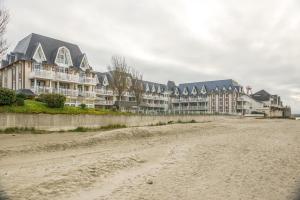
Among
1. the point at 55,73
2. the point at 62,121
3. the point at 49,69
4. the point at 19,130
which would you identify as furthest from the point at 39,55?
the point at 19,130

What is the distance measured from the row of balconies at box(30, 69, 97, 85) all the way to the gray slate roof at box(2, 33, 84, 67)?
7.07 ft

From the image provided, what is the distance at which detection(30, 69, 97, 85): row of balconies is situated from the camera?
4428 cm

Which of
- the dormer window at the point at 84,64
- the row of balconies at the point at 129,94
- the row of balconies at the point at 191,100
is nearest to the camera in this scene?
the dormer window at the point at 84,64

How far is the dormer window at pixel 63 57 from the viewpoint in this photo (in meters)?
48.5

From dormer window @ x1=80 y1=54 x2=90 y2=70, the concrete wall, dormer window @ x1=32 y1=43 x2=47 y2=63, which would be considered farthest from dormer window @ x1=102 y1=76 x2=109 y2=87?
the concrete wall

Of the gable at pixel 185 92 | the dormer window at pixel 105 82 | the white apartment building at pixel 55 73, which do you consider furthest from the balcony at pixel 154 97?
the dormer window at pixel 105 82

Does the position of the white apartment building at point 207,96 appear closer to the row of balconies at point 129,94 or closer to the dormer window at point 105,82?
the row of balconies at point 129,94

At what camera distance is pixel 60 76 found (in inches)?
1881

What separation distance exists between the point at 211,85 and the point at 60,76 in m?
70.6

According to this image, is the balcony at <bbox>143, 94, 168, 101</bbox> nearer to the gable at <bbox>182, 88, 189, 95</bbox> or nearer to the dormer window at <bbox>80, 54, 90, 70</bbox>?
the gable at <bbox>182, 88, 189, 95</bbox>

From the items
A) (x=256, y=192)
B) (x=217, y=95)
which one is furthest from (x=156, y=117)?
(x=217, y=95)

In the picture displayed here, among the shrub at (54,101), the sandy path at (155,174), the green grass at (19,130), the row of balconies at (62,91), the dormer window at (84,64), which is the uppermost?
the dormer window at (84,64)

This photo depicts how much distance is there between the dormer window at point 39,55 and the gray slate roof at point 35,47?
46 cm

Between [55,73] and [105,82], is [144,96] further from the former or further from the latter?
[55,73]
